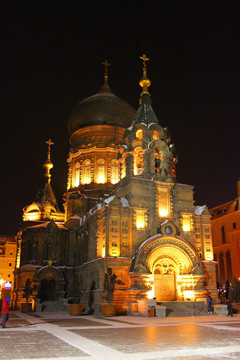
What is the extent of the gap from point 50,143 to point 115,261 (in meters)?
25.2

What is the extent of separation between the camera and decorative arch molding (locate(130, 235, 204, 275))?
91.7 ft

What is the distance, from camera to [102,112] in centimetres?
4316

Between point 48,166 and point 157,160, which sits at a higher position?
point 48,166

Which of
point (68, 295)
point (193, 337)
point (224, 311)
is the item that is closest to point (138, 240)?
point (224, 311)

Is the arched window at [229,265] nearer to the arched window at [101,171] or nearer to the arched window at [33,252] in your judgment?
the arched window at [101,171]

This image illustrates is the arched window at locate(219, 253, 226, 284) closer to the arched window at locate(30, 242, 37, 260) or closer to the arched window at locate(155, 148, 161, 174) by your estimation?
the arched window at locate(155, 148, 161, 174)

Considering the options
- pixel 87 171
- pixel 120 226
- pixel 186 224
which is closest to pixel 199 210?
pixel 186 224

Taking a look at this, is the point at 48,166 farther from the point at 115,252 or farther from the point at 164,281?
the point at 164,281

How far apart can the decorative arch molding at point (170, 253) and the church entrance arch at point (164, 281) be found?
0.61 metres

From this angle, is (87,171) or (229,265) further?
(229,265)

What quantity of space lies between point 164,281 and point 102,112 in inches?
869

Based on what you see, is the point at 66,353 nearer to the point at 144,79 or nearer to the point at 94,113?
the point at 144,79

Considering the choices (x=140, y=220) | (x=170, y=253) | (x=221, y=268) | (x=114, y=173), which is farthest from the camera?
(x=221, y=268)

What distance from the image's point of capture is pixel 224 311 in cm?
2520
